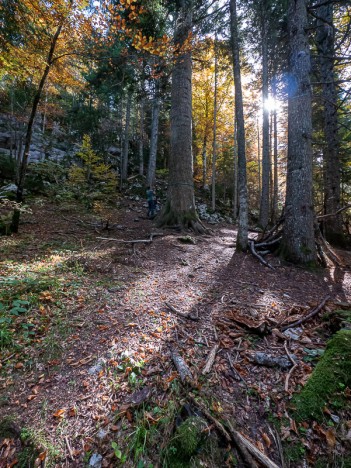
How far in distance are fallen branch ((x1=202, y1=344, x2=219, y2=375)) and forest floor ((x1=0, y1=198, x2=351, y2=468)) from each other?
5 centimetres

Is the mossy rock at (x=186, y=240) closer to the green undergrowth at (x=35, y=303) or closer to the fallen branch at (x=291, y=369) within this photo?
the green undergrowth at (x=35, y=303)

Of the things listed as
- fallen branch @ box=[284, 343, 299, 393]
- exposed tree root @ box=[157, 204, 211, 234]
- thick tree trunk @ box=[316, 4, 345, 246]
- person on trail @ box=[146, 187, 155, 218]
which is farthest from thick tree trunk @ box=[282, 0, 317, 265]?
person on trail @ box=[146, 187, 155, 218]

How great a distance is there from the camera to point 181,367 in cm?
212

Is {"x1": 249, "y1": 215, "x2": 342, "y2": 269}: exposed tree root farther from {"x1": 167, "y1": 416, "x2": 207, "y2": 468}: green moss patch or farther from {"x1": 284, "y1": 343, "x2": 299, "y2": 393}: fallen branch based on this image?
{"x1": 167, "y1": 416, "x2": 207, "y2": 468}: green moss patch

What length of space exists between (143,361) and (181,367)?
41 centimetres

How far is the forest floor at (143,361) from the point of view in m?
1.51

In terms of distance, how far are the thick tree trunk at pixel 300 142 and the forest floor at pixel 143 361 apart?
1.15 meters

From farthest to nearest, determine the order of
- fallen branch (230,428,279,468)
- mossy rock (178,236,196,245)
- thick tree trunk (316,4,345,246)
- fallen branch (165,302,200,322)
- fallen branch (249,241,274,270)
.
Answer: thick tree trunk (316,4,345,246) → mossy rock (178,236,196,245) → fallen branch (249,241,274,270) → fallen branch (165,302,200,322) → fallen branch (230,428,279,468)

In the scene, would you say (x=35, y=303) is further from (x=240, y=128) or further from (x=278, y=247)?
(x=240, y=128)

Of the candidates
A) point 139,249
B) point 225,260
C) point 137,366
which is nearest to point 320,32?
point 225,260

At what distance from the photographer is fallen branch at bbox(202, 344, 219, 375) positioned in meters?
2.10

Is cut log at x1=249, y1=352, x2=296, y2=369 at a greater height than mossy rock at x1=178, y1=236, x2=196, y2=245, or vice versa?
mossy rock at x1=178, y1=236, x2=196, y2=245

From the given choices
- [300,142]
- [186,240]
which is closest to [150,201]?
[186,240]

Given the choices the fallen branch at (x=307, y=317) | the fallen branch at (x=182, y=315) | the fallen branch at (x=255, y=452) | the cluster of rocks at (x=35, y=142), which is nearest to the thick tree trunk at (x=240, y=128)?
the fallen branch at (x=307, y=317)
